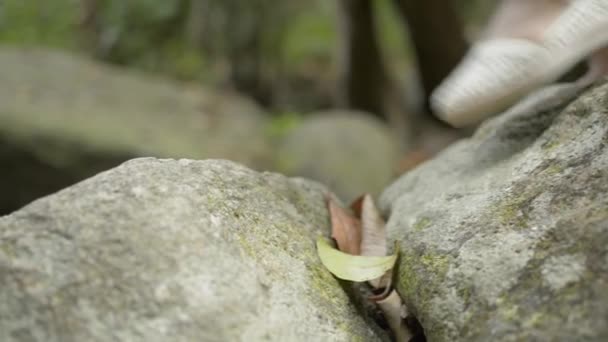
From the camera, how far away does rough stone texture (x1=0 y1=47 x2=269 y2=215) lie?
2.29m

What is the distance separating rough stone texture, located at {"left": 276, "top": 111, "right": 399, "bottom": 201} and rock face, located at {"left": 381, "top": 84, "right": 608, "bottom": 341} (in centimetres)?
169

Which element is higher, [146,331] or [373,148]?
[146,331]

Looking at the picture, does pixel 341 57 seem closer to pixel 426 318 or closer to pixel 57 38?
pixel 57 38

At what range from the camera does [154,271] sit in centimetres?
53

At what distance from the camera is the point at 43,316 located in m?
0.50

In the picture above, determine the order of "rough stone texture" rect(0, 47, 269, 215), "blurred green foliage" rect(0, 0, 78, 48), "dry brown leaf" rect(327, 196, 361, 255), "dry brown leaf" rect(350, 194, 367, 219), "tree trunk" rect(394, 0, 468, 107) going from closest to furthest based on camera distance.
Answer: "dry brown leaf" rect(327, 196, 361, 255) < "dry brown leaf" rect(350, 194, 367, 219) < "rough stone texture" rect(0, 47, 269, 215) < "tree trunk" rect(394, 0, 468, 107) < "blurred green foliage" rect(0, 0, 78, 48)

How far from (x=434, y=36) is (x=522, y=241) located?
93.1 inches

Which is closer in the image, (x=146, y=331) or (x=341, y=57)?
(x=146, y=331)

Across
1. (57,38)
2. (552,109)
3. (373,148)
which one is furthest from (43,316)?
(57,38)

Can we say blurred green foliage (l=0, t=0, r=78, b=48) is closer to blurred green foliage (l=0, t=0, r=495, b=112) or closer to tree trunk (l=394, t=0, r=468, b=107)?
blurred green foliage (l=0, t=0, r=495, b=112)

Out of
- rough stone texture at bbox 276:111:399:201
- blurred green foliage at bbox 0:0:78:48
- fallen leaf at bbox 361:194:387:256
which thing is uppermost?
fallen leaf at bbox 361:194:387:256

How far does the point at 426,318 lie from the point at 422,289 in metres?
0.04

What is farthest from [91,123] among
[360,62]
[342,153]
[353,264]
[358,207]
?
[353,264]

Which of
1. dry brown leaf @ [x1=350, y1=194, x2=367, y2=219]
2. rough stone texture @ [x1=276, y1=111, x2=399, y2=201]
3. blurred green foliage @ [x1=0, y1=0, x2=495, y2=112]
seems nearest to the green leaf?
dry brown leaf @ [x1=350, y1=194, x2=367, y2=219]
